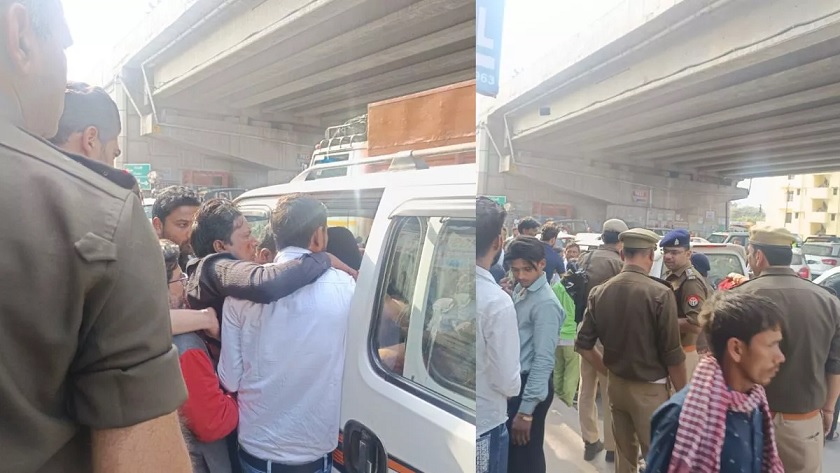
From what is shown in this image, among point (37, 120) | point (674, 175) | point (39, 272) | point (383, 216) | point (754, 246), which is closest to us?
point (39, 272)

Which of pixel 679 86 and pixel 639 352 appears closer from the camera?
pixel 679 86

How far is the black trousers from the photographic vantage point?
0.99m

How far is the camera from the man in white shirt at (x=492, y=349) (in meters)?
0.94

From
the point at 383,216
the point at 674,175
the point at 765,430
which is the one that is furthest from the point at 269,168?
the point at 765,430

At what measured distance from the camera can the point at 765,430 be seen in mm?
894

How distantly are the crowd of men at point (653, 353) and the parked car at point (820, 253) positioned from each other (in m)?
0.02

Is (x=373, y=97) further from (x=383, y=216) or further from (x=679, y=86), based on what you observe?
(x=679, y=86)

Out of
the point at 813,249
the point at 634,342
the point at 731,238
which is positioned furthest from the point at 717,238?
the point at 634,342

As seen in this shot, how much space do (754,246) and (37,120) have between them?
100 cm

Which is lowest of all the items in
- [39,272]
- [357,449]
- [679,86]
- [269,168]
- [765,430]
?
[357,449]

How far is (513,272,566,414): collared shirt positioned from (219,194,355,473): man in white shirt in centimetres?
39

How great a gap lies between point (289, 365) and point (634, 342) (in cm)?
69

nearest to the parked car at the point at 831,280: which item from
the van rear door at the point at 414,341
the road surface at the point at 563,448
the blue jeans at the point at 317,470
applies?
the road surface at the point at 563,448

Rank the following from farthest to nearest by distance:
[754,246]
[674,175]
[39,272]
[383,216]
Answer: [383,216] < [674,175] < [754,246] < [39,272]
